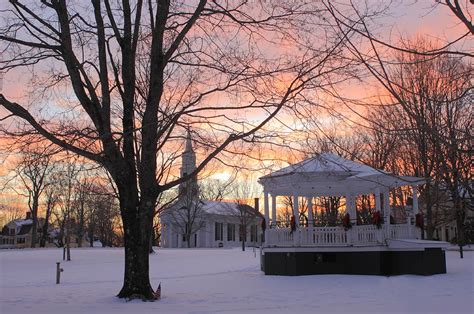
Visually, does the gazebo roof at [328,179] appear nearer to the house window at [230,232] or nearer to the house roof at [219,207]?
the house roof at [219,207]

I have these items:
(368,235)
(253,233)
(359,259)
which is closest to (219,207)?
(253,233)

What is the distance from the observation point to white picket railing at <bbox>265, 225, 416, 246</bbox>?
21.9m

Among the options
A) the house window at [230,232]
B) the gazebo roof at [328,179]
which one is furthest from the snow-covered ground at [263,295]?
the house window at [230,232]

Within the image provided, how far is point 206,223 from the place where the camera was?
72.3 meters

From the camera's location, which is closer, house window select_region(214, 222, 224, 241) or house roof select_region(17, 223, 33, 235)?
house window select_region(214, 222, 224, 241)

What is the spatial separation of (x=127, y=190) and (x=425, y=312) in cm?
744

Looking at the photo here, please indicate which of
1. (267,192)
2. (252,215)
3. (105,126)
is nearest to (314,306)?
(105,126)

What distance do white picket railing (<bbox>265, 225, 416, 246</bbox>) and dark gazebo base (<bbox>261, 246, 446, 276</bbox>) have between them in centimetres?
39

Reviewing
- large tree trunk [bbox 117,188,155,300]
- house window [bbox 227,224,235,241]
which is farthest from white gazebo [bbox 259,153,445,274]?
house window [bbox 227,224,235,241]

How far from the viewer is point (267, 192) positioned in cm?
2478

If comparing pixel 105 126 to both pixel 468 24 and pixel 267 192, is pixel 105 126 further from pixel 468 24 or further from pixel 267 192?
pixel 267 192

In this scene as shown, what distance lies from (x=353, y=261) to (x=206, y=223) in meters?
51.5

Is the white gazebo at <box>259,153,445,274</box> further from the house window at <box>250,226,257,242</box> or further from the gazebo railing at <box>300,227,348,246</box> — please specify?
the house window at <box>250,226,257,242</box>

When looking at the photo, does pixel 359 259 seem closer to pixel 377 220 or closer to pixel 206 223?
pixel 377 220
